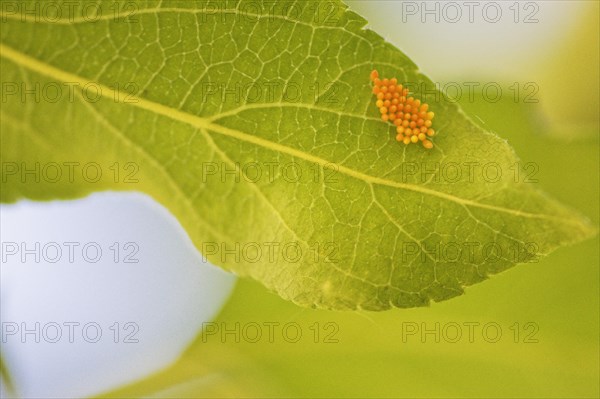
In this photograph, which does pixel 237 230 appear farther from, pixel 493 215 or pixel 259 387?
pixel 259 387

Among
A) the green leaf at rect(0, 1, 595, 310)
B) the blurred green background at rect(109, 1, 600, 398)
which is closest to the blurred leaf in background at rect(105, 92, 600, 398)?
the blurred green background at rect(109, 1, 600, 398)

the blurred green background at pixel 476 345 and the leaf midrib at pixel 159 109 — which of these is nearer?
the leaf midrib at pixel 159 109

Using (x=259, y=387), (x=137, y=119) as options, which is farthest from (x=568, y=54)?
(x=137, y=119)

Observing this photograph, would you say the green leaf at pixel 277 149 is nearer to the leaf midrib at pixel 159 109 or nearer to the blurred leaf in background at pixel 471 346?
the leaf midrib at pixel 159 109

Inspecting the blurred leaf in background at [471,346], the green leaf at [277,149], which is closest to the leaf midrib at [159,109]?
the green leaf at [277,149]

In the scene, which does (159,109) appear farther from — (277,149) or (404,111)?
(404,111)
